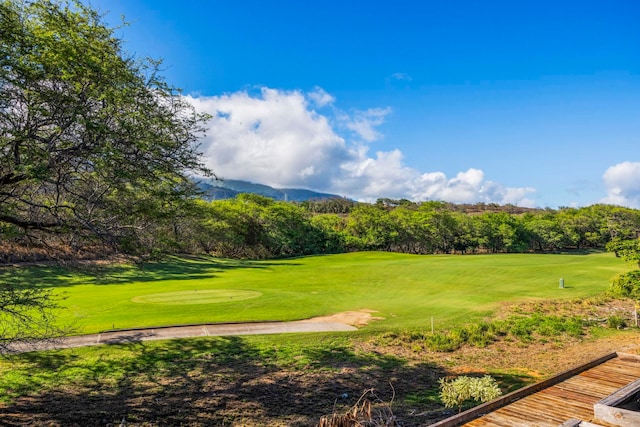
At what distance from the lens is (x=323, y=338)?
15.5 meters

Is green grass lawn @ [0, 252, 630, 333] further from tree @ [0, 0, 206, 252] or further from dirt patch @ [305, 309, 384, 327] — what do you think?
tree @ [0, 0, 206, 252]

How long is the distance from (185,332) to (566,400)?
12.6 meters

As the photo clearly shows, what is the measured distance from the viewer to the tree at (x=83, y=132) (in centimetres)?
784

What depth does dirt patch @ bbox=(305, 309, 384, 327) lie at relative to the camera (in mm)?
17969

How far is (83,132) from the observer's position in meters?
8.56

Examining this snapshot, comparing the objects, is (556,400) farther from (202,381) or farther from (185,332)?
(185,332)

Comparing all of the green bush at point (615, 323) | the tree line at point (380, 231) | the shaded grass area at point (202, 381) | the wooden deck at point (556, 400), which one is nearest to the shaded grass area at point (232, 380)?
the shaded grass area at point (202, 381)

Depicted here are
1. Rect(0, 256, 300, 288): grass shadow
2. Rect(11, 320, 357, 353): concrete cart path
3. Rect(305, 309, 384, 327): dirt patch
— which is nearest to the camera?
Rect(11, 320, 357, 353): concrete cart path

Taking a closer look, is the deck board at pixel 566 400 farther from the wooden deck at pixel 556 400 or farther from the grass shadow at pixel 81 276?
the grass shadow at pixel 81 276

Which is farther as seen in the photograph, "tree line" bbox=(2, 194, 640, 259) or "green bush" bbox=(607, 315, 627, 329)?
"tree line" bbox=(2, 194, 640, 259)

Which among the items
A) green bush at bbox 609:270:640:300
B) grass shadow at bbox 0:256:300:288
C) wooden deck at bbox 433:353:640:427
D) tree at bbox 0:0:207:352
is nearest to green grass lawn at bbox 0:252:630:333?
grass shadow at bbox 0:256:300:288

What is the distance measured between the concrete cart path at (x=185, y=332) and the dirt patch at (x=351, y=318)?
0.48 meters

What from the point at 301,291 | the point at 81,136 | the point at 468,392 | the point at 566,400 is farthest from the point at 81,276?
the point at 566,400

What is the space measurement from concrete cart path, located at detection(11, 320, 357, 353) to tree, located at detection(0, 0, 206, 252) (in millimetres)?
5693
